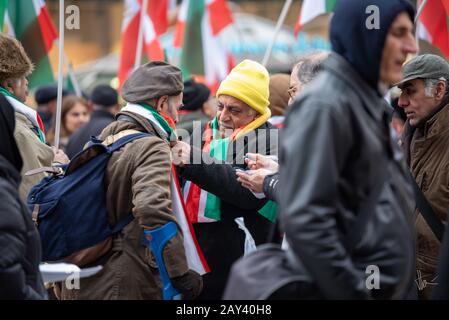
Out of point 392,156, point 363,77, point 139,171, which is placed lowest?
point 139,171

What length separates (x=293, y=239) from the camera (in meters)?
2.75

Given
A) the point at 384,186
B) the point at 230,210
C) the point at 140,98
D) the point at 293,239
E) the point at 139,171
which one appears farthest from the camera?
the point at 230,210

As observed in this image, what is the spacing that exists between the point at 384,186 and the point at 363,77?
391 mm

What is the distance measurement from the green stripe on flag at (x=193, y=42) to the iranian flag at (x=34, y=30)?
249cm

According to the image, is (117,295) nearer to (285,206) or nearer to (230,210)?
(230,210)

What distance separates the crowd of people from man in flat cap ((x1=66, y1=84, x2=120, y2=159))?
1.29 m

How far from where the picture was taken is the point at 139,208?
4.33 m

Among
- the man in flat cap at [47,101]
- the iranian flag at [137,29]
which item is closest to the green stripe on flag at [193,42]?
the iranian flag at [137,29]

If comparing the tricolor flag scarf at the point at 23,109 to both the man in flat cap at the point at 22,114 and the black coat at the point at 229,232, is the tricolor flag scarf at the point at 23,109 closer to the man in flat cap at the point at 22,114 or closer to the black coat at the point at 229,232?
the man in flat cap at the point at 22,114

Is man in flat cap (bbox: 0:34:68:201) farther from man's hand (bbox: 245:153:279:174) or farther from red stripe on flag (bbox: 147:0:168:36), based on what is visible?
red stripe on flag (bbox: 147:0:168:36)

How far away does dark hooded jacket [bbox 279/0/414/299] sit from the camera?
8.96 ft

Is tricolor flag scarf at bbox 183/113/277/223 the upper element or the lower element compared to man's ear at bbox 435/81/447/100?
lower

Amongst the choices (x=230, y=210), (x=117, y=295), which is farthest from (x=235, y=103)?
(x=117, y=295)

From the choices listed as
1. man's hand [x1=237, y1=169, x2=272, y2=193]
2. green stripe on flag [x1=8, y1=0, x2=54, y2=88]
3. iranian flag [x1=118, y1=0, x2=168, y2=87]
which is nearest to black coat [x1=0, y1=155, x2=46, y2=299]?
man's hand [x1=237, y1=169, x2=272, y2=193]
